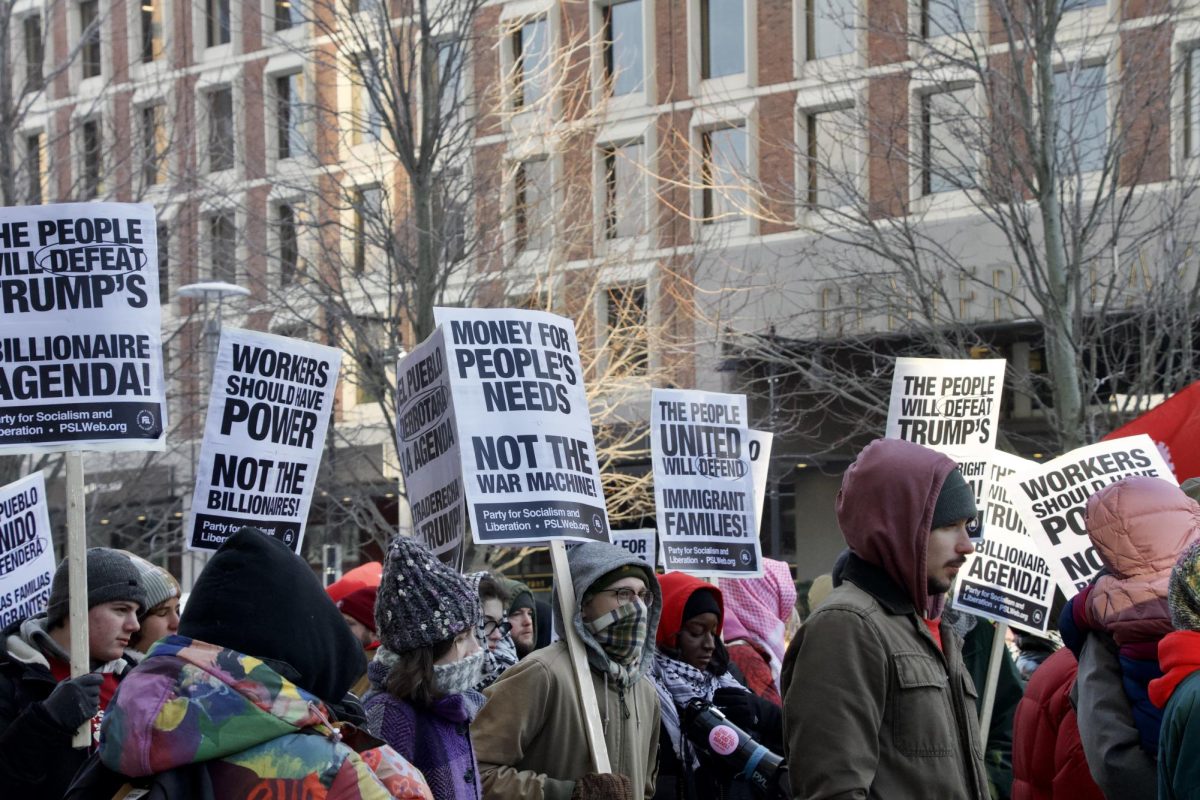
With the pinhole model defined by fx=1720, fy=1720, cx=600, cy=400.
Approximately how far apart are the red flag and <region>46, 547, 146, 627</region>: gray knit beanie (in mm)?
5408

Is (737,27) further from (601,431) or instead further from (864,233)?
(864,233)

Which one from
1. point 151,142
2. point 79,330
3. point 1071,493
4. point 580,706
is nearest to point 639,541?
point 1071,493

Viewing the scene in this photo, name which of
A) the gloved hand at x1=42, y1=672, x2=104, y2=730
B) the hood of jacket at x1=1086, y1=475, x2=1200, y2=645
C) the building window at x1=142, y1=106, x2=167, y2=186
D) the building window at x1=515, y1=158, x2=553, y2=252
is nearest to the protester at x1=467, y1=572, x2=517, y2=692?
the gloved hand at x1=42, y1=672, x2=104, y2=730

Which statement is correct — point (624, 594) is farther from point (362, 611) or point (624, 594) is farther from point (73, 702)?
point (73, 702)

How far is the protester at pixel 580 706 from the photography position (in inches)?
217

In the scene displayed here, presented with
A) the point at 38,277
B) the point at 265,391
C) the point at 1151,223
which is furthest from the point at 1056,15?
the point at 38,277

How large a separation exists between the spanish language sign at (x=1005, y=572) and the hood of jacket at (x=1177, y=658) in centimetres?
398

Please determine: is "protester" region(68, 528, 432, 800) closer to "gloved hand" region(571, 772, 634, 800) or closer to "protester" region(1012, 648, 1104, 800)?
"gloved hand" region(571, 772, 634, 800)

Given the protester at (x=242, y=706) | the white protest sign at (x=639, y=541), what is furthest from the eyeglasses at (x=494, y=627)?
the protester at (x=242, y=706)

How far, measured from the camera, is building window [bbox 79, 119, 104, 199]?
18252mm

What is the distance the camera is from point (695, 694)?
268 inches

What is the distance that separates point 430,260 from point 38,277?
36.1 ft

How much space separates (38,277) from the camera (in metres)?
6.36

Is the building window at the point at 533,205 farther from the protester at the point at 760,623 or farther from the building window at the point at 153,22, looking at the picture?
the protester at the point at 760,623
